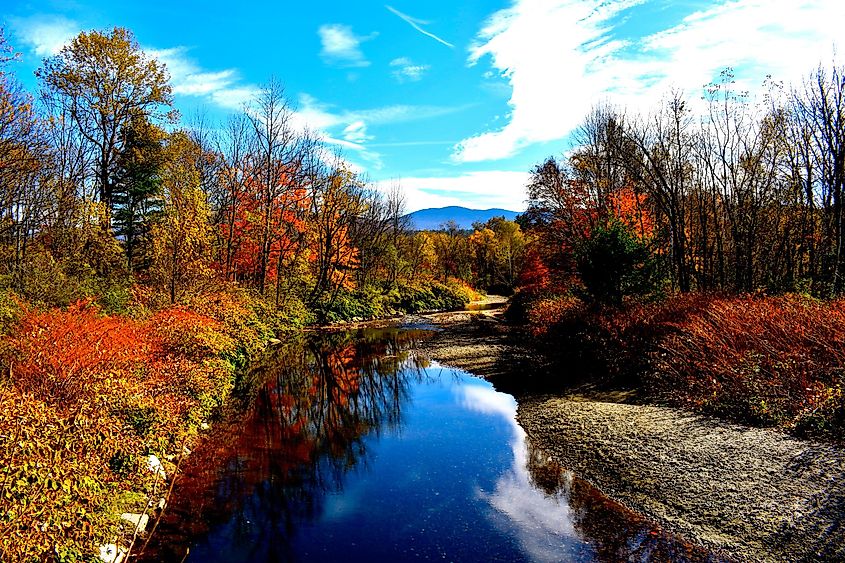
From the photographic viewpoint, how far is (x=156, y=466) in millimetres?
9047

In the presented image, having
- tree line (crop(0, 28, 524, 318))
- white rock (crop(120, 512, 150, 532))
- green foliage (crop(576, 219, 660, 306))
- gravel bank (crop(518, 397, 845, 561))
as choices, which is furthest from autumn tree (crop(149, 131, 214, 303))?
green foliage (crop(576, 219, 660, 306))

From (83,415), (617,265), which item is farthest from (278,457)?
(617,265)

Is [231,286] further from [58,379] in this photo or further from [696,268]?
[696,268]

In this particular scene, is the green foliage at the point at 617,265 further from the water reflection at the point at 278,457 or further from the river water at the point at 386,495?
the water reflection at the point at 278,457

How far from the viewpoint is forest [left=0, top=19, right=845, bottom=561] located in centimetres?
827

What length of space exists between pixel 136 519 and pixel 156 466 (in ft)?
5.61

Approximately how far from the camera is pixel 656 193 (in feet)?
81.3

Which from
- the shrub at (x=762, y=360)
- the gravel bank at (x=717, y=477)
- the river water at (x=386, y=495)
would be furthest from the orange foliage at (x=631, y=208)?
the gravel bank at (x=717, y=477)

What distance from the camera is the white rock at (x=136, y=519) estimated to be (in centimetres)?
729

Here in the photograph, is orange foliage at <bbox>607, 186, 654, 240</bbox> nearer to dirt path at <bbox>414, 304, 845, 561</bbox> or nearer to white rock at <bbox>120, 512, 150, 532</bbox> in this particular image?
dirt path at <bbox>414, 304, 845, 561</bbox>

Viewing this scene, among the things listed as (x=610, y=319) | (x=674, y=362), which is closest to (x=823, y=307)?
(x=674, y=362)

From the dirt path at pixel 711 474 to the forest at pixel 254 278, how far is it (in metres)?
1.21

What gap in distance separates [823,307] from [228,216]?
29822mm

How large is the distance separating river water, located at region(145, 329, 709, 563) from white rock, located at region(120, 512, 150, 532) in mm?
284
